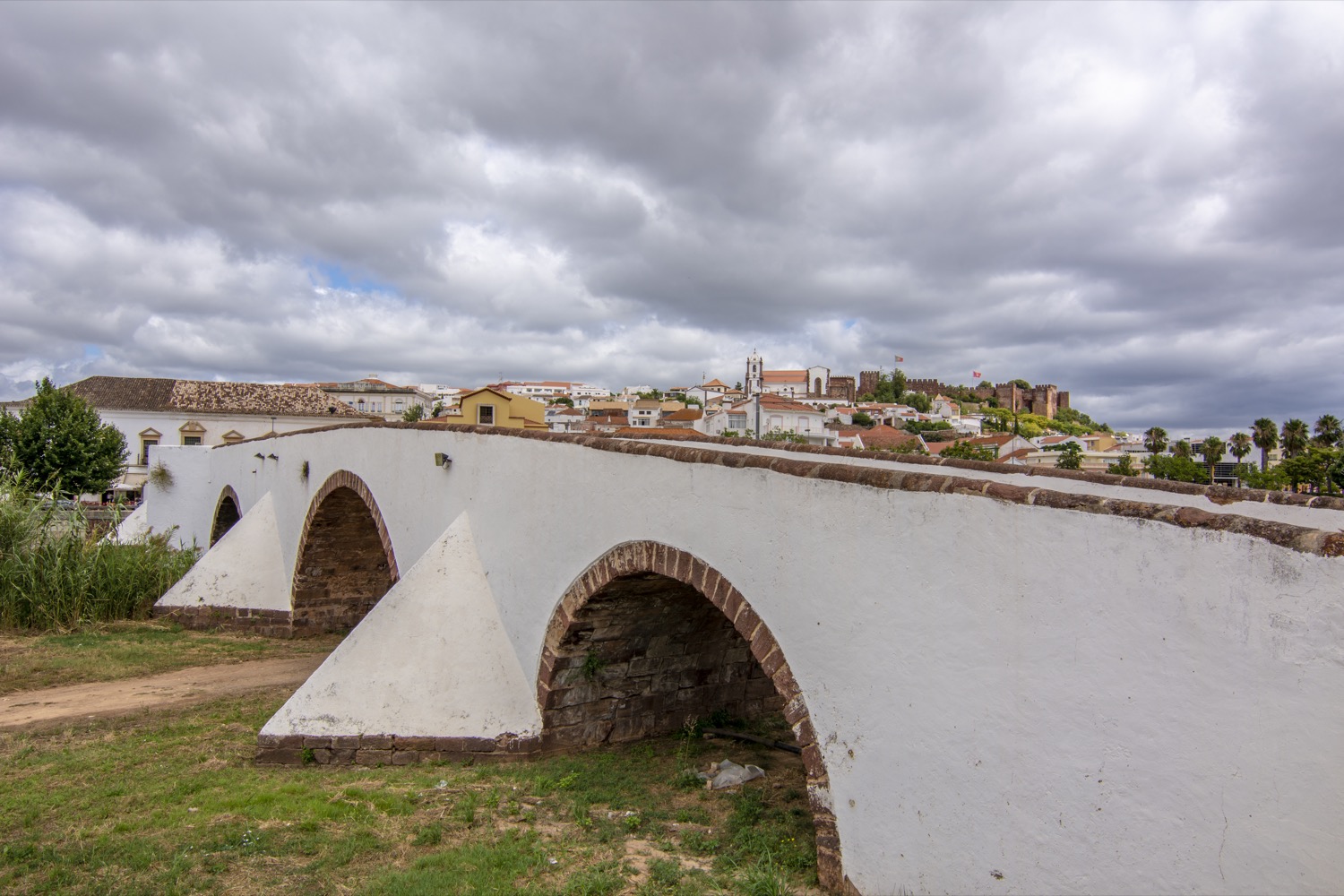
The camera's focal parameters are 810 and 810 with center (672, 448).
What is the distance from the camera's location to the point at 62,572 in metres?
12.8

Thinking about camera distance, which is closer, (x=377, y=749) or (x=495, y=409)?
(x=377, y=749)

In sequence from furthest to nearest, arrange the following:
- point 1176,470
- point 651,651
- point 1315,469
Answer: point 1176,470, point 1315,469, point 651,651

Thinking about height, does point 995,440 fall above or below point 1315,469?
above

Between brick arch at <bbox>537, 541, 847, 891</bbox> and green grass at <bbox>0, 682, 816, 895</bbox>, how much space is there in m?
0.23

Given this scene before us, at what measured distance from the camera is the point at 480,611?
7.60 m

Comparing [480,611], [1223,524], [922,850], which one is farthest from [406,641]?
[1223,524]

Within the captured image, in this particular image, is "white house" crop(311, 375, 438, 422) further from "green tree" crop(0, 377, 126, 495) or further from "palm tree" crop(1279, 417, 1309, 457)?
"palm tree" crop(1279, 417, 1309, 457)

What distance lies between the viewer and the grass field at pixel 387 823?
4867 millimetres

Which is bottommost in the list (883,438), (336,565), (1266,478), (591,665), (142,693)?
(142,693)

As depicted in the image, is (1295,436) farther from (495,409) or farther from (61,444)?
(61,444)

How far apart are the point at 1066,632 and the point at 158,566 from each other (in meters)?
15.0

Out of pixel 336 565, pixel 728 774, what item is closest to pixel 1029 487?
pixel 728 774

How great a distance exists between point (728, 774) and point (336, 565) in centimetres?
884

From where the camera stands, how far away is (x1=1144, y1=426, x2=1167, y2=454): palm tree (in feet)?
172
